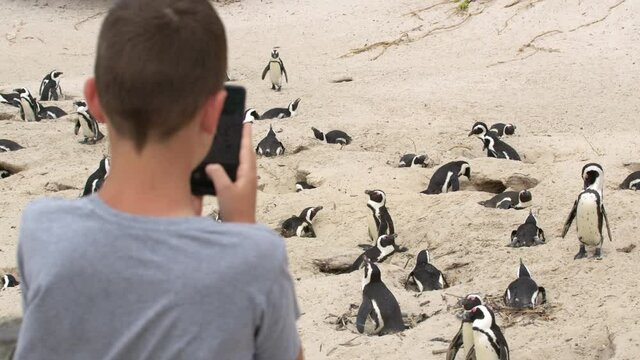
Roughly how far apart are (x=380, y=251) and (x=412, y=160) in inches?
87.7

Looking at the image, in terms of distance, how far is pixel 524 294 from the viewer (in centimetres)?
503

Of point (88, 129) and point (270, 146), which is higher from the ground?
point (270, 146)

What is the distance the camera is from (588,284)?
17.4 ft

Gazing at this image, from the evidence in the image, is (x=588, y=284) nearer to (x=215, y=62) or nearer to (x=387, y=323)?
(x=387, y=323)

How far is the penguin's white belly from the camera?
18.7 ft

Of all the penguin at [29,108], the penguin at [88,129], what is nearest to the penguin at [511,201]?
the penguin at [88,129]

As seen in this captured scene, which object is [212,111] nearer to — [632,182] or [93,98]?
[93,98]

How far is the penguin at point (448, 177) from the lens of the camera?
7414 millimetres

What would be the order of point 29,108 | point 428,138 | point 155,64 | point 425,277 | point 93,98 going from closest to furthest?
point 155,64, point 93,98, point 425,277, point 428,138, point 29,108

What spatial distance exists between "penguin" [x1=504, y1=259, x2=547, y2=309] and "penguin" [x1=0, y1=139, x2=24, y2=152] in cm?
546

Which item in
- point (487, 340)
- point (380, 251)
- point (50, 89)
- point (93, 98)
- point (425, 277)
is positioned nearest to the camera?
point (93, 98)

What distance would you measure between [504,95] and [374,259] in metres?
4.94

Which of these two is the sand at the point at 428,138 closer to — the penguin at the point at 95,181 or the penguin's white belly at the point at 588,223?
the penguin's white belly at the point at 588,223

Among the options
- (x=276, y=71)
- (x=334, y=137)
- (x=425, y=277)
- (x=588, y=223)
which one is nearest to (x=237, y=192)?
(x=425, y=277)
